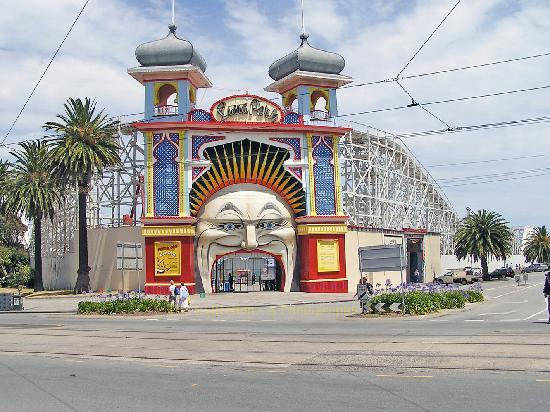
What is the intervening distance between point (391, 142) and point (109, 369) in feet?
187

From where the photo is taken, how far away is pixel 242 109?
4750 centimetres

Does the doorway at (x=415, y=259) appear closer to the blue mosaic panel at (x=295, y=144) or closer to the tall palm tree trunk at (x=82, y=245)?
the blue mosaic panel at (x=295, y=144)

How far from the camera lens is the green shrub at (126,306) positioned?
33312 mm

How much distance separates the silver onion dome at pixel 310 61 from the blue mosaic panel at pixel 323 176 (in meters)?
5.53

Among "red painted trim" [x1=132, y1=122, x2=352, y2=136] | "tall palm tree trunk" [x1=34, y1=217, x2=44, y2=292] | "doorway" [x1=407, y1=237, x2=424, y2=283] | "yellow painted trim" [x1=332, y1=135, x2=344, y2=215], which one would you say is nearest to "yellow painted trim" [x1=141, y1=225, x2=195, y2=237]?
"red painted trim" [x1=132, y1=122, x2=352, y2=136]

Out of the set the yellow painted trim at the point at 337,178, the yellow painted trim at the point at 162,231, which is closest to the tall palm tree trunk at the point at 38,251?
the yellow painted trim at the point at 162,231

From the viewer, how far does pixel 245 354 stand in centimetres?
1596

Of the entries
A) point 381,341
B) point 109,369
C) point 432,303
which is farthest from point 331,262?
point 109,369

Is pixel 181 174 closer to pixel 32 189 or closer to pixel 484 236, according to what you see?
pixel 32 189

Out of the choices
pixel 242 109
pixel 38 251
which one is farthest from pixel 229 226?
pixel 38 251

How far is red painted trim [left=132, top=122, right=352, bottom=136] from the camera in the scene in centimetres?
4584

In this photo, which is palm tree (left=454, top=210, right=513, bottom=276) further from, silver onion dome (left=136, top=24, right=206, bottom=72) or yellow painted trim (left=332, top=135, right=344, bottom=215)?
silver onion dome (left=136, top=24, right=206, bottom=72)

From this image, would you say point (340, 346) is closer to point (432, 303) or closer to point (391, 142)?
point (432, 303)

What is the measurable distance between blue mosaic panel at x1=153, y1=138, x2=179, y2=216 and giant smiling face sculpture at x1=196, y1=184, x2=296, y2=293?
8.05 feet
